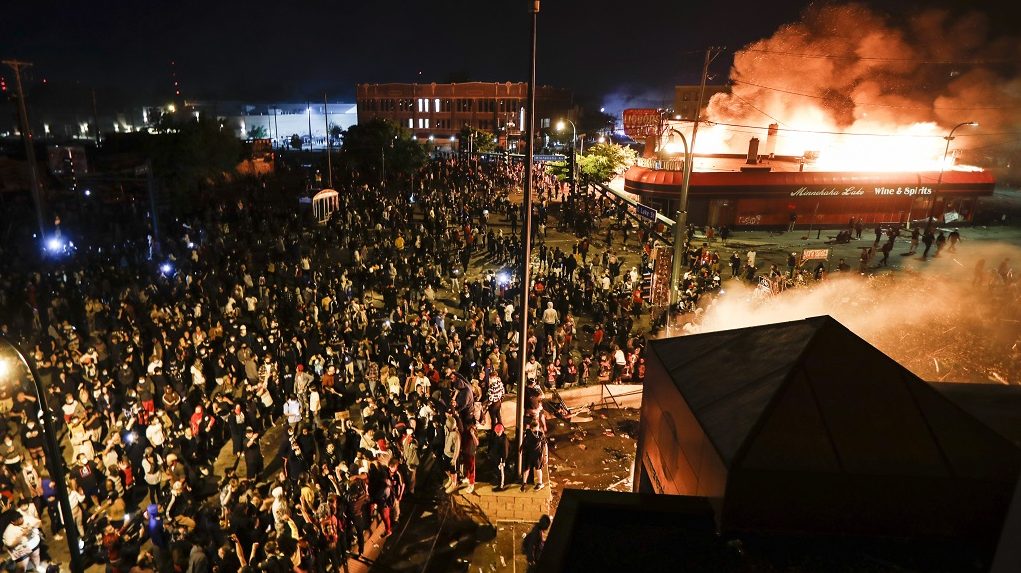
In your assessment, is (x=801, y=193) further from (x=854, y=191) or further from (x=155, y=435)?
(x=155, y=435)

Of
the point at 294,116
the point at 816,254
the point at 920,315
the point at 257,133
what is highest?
the point at 294,116

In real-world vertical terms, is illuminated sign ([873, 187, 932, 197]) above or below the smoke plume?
above

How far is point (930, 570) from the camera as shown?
4.38m

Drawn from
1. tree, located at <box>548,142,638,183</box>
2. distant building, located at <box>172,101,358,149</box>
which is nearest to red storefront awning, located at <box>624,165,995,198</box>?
tree, located at <box>548,142,638,183</box>

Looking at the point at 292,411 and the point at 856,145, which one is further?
the point at 856,145

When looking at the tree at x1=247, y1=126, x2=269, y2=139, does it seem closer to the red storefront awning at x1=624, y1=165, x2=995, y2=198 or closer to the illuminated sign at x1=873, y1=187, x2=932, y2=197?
the red storefront awning at x1=624, y1=165, x2=995, y2=198

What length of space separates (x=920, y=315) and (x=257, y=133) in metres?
104

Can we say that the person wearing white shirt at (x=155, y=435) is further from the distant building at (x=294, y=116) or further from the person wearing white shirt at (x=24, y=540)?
the distant building at (x=294, y=116)

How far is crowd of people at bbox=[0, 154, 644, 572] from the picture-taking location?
7770 mm

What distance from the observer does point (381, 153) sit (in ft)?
156

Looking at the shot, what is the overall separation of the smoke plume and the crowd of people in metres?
3.92

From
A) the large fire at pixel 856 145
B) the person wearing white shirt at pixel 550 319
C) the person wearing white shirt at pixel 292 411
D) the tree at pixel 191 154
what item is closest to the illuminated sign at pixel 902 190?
the large fire at pixel 856 145

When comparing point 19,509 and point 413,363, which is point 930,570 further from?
point 19,509

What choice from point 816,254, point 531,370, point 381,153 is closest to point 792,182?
point 816,254
